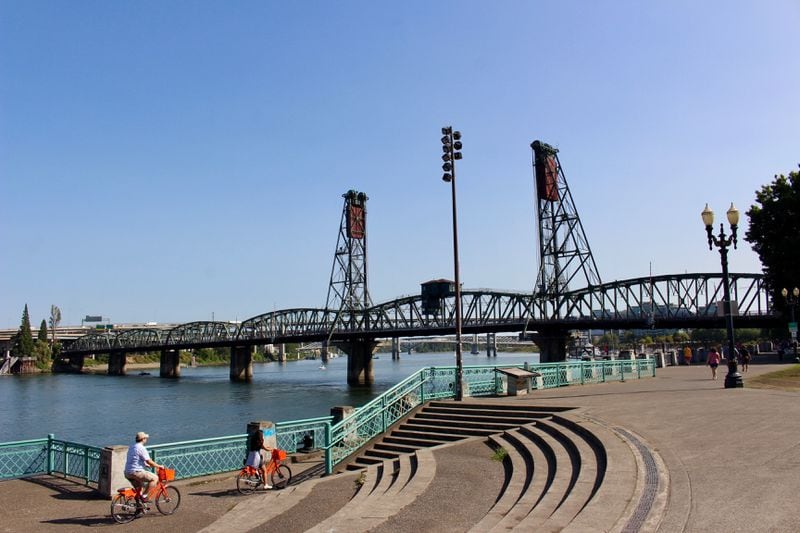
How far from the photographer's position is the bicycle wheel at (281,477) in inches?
686

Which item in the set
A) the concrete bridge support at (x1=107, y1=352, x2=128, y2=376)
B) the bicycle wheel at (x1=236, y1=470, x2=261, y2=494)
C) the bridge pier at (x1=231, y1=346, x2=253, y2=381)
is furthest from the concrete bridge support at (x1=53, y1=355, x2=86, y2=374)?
the bicycle wheel at (x1=236, y1=470, x2=261, y2=494)

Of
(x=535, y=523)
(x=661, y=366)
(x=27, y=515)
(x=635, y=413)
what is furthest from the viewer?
(x=661, y=366)

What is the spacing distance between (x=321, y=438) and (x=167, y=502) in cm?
1011

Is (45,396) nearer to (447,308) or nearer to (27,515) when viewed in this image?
(447,308)

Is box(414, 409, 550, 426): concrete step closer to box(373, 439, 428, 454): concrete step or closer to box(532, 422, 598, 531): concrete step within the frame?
box(532, 422, 598, 531): concrete step

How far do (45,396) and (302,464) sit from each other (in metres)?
76.0

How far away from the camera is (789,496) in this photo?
9.84 meters

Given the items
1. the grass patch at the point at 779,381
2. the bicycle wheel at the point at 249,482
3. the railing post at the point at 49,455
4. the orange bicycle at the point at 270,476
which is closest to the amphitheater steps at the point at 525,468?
the orange bicycle at the point at 270,476

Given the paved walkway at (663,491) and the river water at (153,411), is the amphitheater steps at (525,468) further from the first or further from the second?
the river water at (153,411)

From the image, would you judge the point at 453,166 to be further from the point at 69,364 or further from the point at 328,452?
the point at 69,364

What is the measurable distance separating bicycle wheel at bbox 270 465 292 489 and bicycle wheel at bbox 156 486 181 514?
9.78 feet

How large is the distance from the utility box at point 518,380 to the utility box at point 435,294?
95.9 meters

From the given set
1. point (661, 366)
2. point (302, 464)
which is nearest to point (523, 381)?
point (302, 464)

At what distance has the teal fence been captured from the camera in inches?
738
